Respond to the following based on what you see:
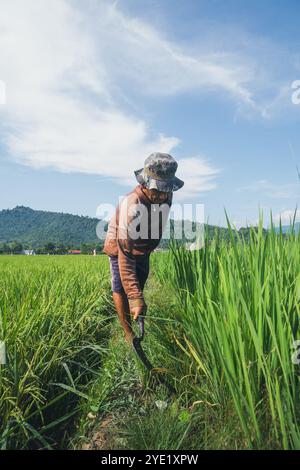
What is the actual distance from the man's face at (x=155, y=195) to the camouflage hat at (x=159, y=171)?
87mm

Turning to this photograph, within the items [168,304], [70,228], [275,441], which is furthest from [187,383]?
[70,228]

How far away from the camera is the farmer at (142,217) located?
2246 mm

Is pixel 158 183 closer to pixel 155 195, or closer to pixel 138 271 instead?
pixel 155 195

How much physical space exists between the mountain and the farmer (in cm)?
6127

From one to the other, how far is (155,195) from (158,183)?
0.53ft

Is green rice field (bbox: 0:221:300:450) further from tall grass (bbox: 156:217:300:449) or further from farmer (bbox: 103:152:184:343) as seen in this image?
farmer (bbox: 103:152:184:343)

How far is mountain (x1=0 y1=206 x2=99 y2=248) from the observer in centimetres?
7969

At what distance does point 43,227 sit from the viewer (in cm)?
11406

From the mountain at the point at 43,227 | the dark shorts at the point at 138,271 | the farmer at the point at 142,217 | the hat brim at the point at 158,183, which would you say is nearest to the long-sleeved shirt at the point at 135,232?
the farmer at the point at 142,217

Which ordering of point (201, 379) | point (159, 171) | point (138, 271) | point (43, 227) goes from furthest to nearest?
point (43, 227), point (138, 271), point (159, 171), point (201, 379)

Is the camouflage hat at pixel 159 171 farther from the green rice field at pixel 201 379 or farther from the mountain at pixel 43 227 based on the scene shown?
the mountain at pixel 43 227

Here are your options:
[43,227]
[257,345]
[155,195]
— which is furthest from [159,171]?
[43,227]

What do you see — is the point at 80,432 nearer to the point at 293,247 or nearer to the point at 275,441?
the point at 275,441
